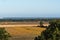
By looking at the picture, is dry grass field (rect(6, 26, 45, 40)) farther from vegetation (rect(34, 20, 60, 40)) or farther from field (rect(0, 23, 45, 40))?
vegetation (rect(34, 20, 60, 40))

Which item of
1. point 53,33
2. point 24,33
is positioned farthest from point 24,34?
point 53,33

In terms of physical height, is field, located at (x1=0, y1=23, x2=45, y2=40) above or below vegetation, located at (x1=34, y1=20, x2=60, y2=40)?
below

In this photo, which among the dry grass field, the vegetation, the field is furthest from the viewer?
the field

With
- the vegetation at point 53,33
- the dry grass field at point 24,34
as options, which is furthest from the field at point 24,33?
the vegetation at point 53,33

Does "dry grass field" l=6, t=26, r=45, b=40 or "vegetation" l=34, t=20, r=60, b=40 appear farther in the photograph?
"dry grass field" l=6, t=26, r=45, b=40

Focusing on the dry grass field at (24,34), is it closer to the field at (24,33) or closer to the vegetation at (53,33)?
the field at (24,33)

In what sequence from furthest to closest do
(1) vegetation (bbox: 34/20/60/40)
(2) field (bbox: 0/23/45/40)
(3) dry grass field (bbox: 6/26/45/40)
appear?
(2) field (bbox: 0/23/45/40)
(3) dry grass field (bbox: 6/26/45/40)
(1) vegetation (bbox: 34/20/60/40)

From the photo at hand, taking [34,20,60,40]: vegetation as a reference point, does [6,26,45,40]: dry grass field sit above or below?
below

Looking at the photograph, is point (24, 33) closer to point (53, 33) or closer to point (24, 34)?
point (24, 34)

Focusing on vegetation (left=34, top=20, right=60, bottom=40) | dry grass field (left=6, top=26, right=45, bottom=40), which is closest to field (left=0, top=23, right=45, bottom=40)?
dry grass field (left=6, top=26, right=45, bottom=40)

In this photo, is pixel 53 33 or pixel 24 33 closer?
pixel 53 33

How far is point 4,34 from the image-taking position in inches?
902

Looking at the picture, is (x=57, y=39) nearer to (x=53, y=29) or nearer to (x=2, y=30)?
(x=53, y=29)

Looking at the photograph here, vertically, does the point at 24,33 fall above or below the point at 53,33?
below
